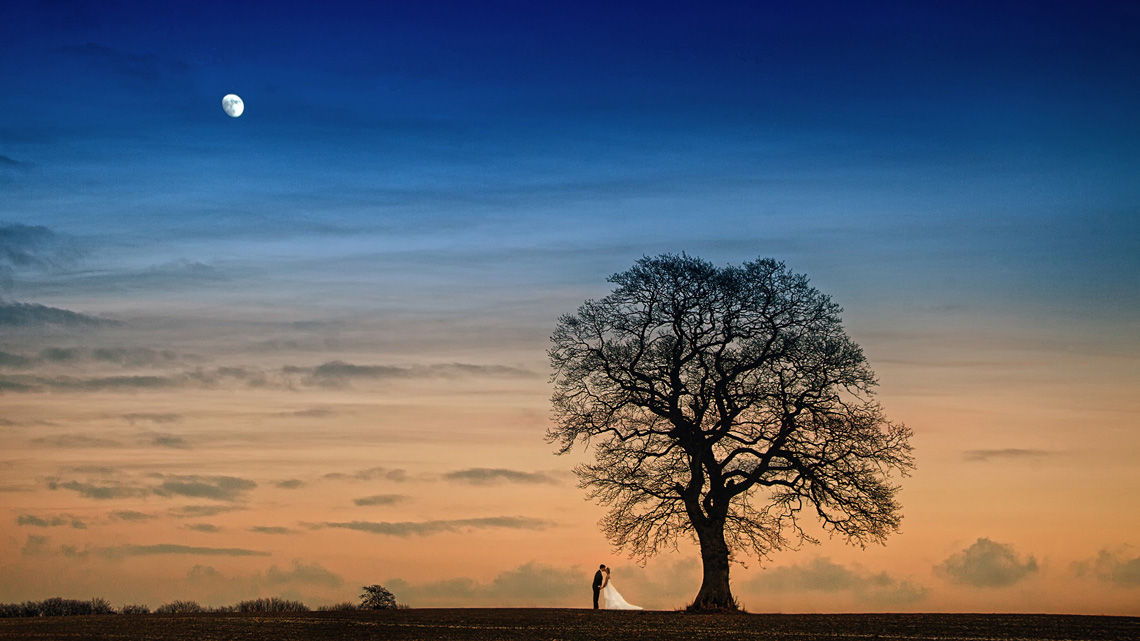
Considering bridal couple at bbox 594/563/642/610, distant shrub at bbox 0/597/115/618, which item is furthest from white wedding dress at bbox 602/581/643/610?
distant shrub at bbox 0/597/115/618

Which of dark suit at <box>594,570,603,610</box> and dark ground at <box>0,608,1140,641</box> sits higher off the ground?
dark suit at <box>594,570,603,610</box>

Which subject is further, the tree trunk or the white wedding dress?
the white wedding dress

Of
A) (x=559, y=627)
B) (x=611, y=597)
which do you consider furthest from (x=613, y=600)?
(x=559, y=627)

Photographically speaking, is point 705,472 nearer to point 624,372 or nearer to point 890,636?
point 624,372

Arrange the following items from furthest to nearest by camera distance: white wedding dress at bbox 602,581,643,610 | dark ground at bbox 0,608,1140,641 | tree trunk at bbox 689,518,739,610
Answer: white wedding dress at bbox 602,581,643,610 < tree trunk at bbox 689,518,739,610 < dark ground at bbox 0,608,1140,641

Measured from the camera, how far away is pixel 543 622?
2848 cm

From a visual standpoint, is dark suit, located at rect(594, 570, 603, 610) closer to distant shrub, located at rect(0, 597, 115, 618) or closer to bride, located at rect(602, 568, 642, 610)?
bride, located at rect(602, 568, 642, 610)

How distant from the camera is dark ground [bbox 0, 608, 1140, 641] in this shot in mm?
23859

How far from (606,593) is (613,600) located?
33 cm

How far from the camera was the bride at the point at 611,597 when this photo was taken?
36719mm

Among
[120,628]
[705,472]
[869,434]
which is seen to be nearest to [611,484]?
[705,472]

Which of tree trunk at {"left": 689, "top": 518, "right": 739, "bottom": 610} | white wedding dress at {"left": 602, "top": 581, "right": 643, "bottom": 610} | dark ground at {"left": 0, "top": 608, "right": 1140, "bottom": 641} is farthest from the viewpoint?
white wedding dress at {"left": 602, "top": 581, "right": 643, "bottom": 610}

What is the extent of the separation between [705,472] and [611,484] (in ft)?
10.3

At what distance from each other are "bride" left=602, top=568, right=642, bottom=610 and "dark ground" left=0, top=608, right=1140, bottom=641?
152 inches
